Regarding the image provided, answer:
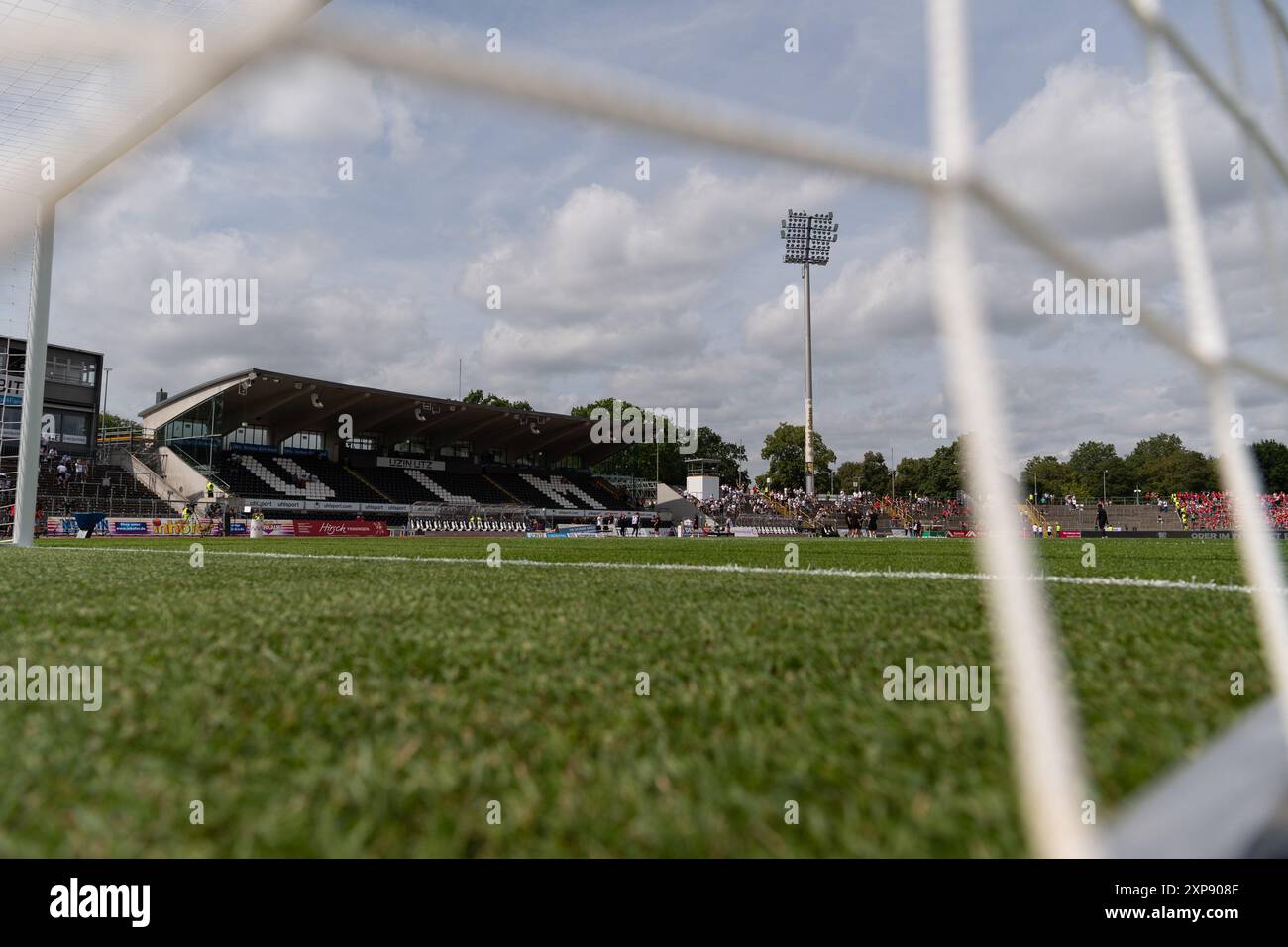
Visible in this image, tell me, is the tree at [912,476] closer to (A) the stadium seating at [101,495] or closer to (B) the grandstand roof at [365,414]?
(B) the grandstand roof at [365,414]

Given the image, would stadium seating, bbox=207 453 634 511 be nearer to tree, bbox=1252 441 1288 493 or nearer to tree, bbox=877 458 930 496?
tree, bbox=877 458 930 496

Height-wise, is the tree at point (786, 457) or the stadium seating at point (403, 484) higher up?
the tree at point (786, 457)

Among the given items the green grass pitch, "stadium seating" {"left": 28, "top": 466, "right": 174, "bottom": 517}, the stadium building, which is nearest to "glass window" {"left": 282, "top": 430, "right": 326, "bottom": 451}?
"stadium seating" {"left": 28, "top": 466, "right": 174, "bottom": 517}

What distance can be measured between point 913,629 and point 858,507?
119 ft

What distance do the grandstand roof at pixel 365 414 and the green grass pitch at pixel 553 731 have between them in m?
31.5

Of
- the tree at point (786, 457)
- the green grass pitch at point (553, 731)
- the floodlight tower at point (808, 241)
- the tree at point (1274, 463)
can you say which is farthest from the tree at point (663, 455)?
the green grass pitch at point (553, 731)

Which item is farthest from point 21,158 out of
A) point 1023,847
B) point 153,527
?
point 153,527

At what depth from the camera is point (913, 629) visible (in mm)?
2588

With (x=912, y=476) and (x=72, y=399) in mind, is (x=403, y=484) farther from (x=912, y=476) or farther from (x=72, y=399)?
(x=912, y=476)

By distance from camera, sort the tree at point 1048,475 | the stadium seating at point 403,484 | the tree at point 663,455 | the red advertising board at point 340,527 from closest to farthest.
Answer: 1. the red advertising board at point 340,527
2. the stadium seating at point 403,484
3. the tree at point 663,455
4. the tree at point 1048,475

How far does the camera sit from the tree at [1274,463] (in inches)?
3004

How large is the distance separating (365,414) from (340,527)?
369 inches

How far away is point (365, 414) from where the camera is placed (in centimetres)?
3744

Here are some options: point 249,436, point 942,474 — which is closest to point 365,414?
point 249,436
